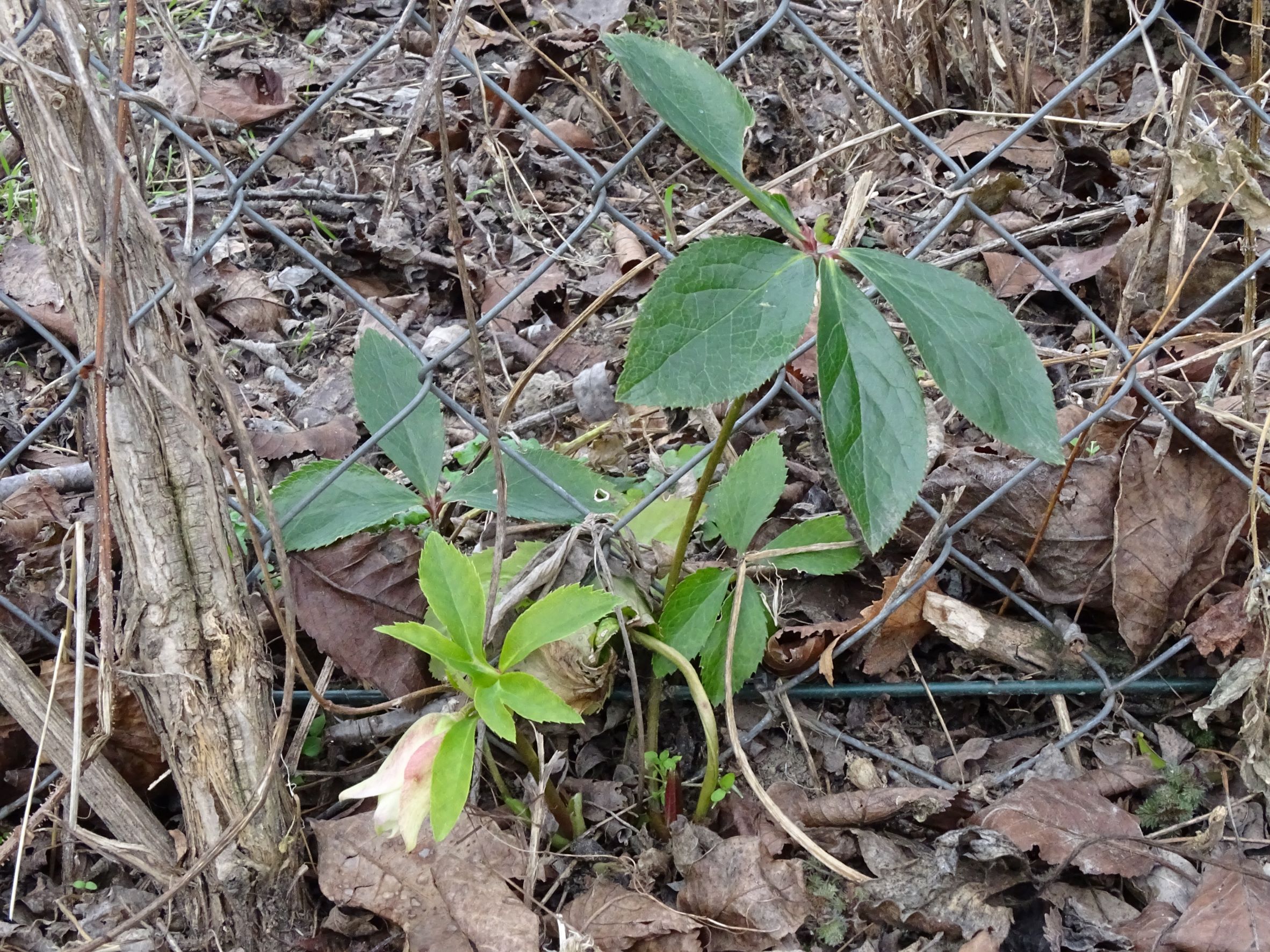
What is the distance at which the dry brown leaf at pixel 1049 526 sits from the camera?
149 cm

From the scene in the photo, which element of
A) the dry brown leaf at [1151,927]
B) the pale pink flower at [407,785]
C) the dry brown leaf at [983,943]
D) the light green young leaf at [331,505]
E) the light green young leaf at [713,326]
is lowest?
the dry brown leaf at [1151,927]

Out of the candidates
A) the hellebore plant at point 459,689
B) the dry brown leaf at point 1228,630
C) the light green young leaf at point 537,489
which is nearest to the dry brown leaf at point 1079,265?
the dry brown leaf at point 1228,630

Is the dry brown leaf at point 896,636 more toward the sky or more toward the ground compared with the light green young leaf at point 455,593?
more toward the ground

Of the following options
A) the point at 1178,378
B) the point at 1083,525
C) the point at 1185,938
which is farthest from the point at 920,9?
the point at 1185,938

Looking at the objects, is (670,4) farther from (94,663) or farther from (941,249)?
(94,663)

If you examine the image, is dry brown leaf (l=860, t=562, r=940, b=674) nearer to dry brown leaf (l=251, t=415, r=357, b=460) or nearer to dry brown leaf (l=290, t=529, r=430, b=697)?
dry brown leaf (l=290, t=529, r=430, b=697)

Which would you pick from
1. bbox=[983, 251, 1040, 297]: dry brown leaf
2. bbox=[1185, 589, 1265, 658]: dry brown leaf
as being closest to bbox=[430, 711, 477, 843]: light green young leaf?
bbox=[1185, 589, 1265, 658]: dry brown leaf

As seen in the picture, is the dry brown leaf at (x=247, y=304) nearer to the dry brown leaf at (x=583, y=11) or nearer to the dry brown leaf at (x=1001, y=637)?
the dry brown leaf at (x=583, y=11)

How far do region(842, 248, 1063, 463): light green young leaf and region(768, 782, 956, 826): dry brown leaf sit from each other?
565 millimetres

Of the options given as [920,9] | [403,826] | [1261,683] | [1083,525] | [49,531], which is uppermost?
[920,9]

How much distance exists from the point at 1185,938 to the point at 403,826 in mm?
933

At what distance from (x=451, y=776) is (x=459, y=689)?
141 mm

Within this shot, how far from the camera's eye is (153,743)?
1355 millimetres

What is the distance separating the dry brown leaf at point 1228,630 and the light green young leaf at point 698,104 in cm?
90
